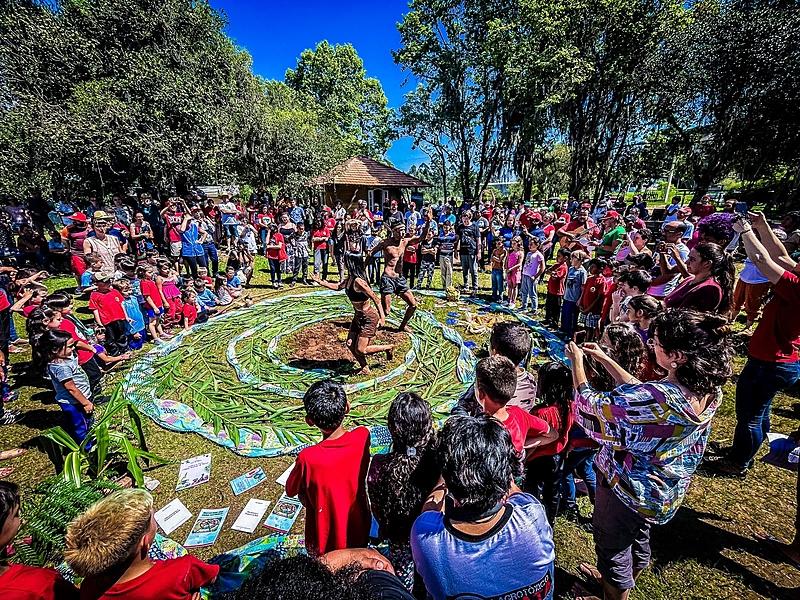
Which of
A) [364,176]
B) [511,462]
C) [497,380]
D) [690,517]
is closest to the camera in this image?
[511,462]

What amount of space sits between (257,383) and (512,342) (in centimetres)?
484

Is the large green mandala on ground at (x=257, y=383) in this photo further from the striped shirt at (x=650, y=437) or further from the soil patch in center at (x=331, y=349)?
the striped shirt at (x=650, y=437)

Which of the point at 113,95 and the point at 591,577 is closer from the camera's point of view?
the point at 591,577

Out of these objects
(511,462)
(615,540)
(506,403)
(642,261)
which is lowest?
(615,540)

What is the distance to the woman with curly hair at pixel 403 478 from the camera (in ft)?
7.86

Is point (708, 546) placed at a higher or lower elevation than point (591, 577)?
higher

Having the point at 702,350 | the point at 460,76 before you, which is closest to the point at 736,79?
the point at 460,76

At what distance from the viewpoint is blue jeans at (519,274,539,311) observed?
995cm

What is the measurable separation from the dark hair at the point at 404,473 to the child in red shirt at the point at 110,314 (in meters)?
7.35

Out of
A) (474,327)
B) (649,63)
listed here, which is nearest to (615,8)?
(649,63)

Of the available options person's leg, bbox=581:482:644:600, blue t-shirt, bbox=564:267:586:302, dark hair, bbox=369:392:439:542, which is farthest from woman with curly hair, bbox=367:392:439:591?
blue t-shirt, bbox=564:267:586:302

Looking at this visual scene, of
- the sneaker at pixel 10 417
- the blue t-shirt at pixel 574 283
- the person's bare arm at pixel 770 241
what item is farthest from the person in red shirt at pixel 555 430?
the sneaker at pixel 10 417

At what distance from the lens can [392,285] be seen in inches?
326

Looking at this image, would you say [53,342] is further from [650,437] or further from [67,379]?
[650,437]
